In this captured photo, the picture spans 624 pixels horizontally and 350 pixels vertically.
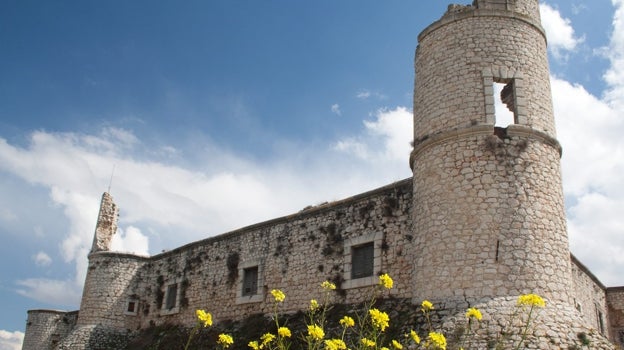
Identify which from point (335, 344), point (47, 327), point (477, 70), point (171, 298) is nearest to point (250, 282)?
point (171, 298)

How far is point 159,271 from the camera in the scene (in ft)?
73.6

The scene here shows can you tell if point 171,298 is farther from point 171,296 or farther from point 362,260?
point 362,260

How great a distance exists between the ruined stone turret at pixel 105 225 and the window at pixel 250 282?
9.16 metres

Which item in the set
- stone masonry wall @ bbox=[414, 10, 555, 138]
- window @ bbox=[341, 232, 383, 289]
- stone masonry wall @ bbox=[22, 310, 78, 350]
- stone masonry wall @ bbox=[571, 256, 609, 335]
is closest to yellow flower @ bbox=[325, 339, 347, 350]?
stone masonry wall @ bbox=[414, 10, 555, 138]

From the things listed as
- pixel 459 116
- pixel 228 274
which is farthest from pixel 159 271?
pixel 459 116

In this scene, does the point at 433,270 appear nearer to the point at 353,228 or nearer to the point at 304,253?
the point at 353,228

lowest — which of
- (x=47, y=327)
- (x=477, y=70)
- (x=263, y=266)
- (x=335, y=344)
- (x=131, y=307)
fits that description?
(x=335, y=344)

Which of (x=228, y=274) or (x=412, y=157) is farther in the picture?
(x=228, y=274)

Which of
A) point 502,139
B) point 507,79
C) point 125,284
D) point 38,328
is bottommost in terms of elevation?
point 38,328

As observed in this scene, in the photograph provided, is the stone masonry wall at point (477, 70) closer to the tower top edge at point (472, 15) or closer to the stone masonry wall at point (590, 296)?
the tower top edge at point (472, 15)

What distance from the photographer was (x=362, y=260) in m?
13.8

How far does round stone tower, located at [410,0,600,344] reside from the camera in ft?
33.2

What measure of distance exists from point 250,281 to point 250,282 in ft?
0.11

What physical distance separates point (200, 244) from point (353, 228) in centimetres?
805
